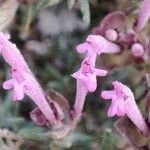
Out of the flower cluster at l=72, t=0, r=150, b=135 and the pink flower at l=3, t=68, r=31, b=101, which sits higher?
the pink flower at l=3, t=68, r=31, b=101

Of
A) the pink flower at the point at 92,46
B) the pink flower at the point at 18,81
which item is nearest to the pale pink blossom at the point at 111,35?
the pink flower at the point at 92,46

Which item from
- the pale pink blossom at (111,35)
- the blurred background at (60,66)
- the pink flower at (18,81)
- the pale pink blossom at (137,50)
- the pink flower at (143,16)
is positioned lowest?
the blurred background at (60,66)

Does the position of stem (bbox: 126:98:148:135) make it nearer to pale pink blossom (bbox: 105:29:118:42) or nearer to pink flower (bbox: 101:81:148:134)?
pink flower (bbox: 101:81:148:134)

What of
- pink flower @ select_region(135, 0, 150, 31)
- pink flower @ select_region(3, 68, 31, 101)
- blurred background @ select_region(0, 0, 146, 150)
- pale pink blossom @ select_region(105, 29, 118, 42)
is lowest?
blurred background @ select_region(0, 0, 146, 150)

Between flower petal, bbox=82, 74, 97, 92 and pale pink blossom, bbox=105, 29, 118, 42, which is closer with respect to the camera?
flower petal, bbox=82, 74, 97, 92

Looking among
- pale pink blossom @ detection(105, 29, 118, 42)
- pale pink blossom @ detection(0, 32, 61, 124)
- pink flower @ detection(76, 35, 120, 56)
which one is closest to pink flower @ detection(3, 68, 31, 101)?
pale pink blossom @ detection(0, 32, 61, 124)

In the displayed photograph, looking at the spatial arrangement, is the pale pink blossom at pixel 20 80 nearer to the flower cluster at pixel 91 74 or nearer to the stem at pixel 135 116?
the flower cluster at pixel 91 74
